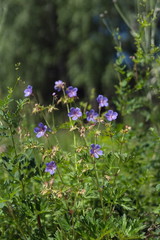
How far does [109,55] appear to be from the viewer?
1498 centimetres

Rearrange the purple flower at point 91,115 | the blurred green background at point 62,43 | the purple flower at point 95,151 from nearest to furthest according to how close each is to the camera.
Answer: the purple flower at point 95,151, the purple flower at point 91,115, the blurred green background at point 62,43

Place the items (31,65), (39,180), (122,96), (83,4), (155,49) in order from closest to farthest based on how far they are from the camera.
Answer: (39,180) < (155,49) < (122,96) < (83,4) < (31,65)

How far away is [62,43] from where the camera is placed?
16.6m

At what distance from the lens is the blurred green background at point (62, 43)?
573 inches

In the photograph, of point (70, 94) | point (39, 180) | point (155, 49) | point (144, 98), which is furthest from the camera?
point (144, 98)

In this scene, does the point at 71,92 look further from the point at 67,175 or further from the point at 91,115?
the point at 67,175

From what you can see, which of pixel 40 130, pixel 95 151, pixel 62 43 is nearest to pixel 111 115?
pixel 95 151

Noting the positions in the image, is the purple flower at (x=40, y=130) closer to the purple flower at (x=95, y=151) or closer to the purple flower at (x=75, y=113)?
the purple flower at (x=75, y=113)

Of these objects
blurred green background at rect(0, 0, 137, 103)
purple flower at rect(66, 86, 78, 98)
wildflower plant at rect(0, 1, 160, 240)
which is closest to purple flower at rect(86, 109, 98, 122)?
wildflower plant at rect(0, 1, 160, 240)

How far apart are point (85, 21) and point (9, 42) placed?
2.80m

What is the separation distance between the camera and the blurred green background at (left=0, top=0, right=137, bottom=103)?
14.6 metres

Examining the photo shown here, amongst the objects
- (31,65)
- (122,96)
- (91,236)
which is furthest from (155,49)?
(31,65)

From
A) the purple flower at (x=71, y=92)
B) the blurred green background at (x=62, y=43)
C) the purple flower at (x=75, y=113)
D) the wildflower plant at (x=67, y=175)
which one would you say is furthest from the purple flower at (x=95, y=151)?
the blurred green background at (x=62, y=43)

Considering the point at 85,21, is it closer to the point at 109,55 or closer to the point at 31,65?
the point at 109,55
